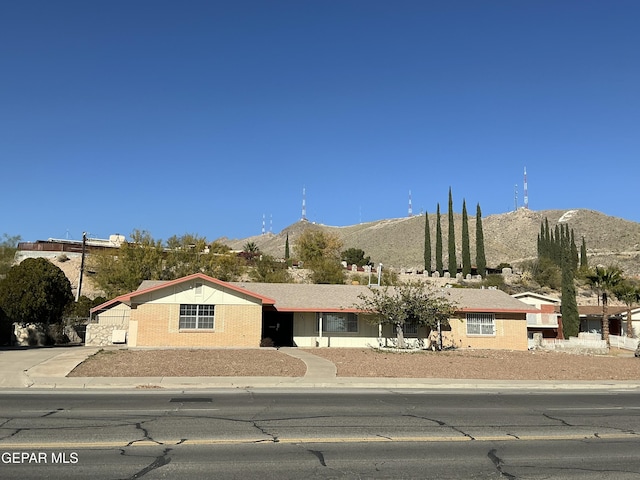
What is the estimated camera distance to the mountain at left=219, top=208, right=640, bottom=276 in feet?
413

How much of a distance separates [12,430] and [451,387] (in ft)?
46.1

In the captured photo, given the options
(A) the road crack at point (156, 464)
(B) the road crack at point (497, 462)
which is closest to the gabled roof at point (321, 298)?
(A) the road crack at point (156, 464)

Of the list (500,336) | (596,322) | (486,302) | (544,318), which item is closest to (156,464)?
(500,336)

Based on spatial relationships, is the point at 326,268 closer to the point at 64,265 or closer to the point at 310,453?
the point at 64,265

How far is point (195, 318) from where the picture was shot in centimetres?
3275

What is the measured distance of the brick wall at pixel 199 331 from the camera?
32000 mm

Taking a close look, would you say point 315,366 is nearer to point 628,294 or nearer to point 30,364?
point 30,364

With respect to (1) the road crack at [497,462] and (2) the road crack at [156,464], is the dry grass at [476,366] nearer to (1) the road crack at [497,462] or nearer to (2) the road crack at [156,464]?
(1) the road crack at [497,462]

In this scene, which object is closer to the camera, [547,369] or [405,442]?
[405,442]

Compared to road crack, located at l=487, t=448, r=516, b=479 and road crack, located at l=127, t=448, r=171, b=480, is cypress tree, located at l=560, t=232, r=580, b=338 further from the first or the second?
road crack, located at l=127, t=448, r=171, b=480

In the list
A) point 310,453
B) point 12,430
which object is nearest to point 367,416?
point 310,453

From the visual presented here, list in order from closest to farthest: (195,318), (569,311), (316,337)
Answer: (195,318), (316,337), (569,311)

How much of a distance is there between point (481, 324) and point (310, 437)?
93.4ft

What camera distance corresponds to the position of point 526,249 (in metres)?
140
